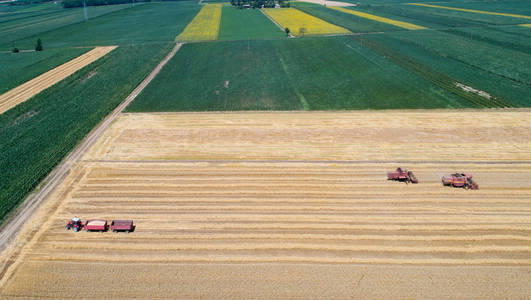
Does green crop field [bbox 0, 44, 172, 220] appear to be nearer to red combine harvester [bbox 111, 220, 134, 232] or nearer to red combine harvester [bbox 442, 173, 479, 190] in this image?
red combine harvester [bbox 111, 220, 134, 232]

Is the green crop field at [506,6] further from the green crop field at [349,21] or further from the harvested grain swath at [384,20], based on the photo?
the green crop field at [349,21]

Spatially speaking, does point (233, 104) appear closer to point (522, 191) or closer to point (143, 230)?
point (143, 230)

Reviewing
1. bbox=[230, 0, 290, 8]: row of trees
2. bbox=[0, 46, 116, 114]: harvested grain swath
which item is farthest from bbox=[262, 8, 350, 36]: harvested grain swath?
bbox=[0, 46, 116, 114]: harvested grain swath

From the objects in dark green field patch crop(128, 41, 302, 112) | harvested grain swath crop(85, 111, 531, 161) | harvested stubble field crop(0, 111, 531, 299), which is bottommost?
harvested stubble field crop(0, 111, 531, 299)

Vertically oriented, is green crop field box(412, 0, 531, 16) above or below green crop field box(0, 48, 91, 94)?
above

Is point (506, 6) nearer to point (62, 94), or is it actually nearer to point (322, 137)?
point (322, 137)

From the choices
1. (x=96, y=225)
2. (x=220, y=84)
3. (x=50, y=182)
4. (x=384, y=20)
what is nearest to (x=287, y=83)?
(x=220, y=84)

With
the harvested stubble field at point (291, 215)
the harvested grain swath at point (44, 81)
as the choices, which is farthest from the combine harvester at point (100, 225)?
the harvested grain swath at point (44, 81)
